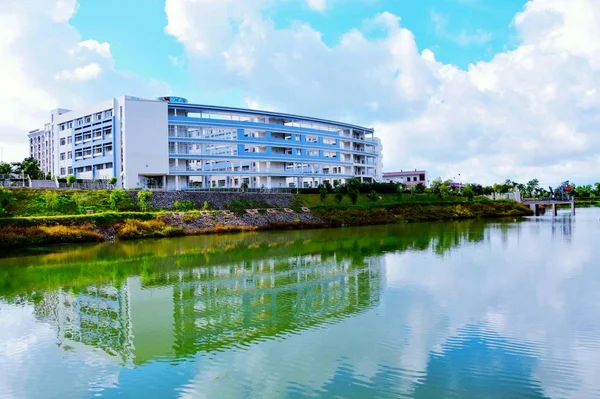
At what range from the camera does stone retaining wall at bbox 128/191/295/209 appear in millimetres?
39716

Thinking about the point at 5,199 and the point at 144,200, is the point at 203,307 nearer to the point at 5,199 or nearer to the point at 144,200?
the point at 5,199

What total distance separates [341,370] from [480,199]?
62.8 meters

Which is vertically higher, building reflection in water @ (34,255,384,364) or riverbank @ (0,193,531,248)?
riverbank @ (0,193,531,248)

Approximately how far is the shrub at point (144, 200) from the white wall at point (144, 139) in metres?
7.89

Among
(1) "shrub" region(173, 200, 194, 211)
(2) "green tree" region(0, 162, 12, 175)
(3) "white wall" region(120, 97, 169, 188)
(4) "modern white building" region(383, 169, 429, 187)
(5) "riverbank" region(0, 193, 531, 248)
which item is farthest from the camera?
(4) "modern white building" region(383, 169, 429, 187)

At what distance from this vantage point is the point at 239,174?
171 feet

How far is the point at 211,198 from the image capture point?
42625mm

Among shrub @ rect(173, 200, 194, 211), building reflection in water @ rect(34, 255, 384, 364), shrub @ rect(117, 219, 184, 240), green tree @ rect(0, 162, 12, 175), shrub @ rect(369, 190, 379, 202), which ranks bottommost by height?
building reflection in water @ rect(34, 255, 384, 364)

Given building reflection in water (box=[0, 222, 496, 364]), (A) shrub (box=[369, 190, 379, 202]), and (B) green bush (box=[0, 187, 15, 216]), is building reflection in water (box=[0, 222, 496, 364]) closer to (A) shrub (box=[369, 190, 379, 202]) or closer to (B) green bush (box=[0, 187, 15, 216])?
(B) green bush (box=[0, 187, 15, 216])

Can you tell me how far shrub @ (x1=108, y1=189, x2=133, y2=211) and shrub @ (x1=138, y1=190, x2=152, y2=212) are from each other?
0.84 meters

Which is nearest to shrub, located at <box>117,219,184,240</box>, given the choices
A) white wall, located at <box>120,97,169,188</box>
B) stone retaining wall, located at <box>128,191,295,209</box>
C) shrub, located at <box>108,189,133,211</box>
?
shrub, located at <box>108,189,133,211</box>

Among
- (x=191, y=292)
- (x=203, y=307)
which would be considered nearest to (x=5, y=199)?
(x=191, y=292)

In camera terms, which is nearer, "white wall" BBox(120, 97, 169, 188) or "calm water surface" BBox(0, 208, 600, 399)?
"calm water surface" BBox(0, 208, 600, 399)

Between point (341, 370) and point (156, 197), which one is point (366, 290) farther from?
point (156, 197)
